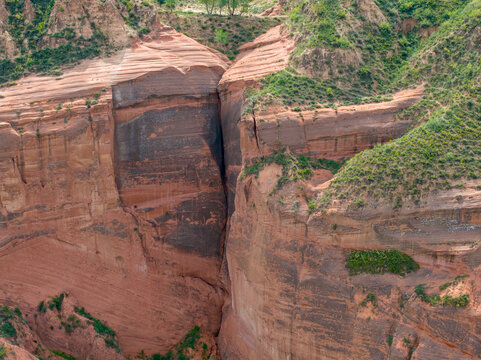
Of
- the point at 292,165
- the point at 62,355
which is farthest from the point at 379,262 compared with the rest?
the point at 62,355

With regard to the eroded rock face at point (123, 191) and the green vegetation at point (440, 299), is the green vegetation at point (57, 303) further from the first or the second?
the green vegetation at point (440, 299)

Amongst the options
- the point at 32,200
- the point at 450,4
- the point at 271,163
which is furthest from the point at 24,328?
the point at 450,4

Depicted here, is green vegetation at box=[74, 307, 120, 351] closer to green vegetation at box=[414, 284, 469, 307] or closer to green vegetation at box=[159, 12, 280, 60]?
green vegetation at box=[414, 284, 469, 307]

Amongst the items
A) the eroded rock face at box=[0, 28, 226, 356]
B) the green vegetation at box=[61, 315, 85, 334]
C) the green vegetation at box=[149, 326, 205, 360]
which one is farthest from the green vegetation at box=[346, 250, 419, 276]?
the green vegetation at box=[61, 315, 85, 334]

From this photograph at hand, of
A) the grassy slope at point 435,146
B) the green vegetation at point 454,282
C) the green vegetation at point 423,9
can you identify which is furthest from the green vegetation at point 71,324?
the green vegetation at point 423,9

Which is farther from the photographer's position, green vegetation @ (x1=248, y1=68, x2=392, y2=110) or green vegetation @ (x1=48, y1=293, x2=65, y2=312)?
Result: green vegetation @ (x1=48, y1=293, x2=65, y2=312)
